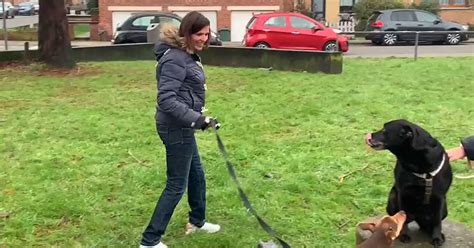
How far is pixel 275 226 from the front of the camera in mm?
4844

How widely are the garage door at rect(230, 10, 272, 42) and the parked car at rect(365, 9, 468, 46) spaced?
22.6 feet

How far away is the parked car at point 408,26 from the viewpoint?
82.3ft

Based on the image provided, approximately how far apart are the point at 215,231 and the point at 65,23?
396 inches

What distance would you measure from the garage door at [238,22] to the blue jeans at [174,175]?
26743 millimetres

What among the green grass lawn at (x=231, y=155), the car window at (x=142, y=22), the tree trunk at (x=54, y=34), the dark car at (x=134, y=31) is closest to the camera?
the green grass lawn at (x=231, y=155)

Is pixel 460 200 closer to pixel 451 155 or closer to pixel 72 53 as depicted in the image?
pixel 451 155

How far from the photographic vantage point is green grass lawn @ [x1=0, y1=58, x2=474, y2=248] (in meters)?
4.86

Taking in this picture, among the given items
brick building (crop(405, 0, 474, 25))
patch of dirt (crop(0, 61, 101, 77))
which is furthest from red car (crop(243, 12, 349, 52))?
brick building (crop(405, 0, 474, 25))

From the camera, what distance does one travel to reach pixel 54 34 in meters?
13.5

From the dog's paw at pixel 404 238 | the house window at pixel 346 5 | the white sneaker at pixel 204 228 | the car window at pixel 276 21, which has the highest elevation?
the house window at pixel 346 5

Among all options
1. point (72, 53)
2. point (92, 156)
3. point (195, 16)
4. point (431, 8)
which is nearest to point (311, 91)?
point (92, 156)

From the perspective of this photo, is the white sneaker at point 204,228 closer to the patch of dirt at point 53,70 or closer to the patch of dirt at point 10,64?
the patch of dirt at point 53,70

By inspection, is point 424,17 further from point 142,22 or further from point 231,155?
point 231,155

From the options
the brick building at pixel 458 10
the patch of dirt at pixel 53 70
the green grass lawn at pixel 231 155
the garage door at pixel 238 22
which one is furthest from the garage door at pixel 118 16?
the green grass lawn at pixel 231 155
